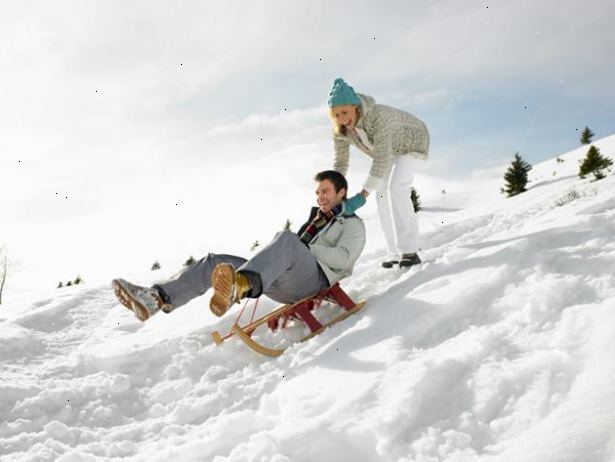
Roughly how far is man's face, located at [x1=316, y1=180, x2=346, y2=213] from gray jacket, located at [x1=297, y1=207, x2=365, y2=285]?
17cm

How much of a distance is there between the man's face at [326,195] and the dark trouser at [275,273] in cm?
75

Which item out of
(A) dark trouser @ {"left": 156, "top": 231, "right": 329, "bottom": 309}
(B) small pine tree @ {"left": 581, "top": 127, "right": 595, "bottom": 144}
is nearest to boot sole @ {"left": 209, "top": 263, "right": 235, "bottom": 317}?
(A) dark trouser @ {"left": 156, "top": 231, "right": 329, "bottom": 309}

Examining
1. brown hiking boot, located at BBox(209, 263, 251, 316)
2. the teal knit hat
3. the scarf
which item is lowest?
brown hiking boot, located at BBox(209, 263, 251, 316)

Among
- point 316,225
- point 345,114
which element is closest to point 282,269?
point 316,225

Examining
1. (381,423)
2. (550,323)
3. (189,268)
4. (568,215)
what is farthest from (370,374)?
(568,215)

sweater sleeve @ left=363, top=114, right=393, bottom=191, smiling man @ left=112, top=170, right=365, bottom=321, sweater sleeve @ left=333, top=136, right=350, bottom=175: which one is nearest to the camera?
smiling man @ left=112, top=170, right=365, bottom=321

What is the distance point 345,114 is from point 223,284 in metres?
2.51

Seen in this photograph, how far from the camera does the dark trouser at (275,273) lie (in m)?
3.28

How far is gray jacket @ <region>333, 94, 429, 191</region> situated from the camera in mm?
4676

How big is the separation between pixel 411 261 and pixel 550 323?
93.7 inches

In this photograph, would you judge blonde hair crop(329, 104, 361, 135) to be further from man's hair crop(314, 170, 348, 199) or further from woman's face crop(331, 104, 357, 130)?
man's hair crop(314, 170, 348, 199)

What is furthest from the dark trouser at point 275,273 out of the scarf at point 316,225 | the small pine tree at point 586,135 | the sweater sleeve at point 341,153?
the small pine tree at point 586,135

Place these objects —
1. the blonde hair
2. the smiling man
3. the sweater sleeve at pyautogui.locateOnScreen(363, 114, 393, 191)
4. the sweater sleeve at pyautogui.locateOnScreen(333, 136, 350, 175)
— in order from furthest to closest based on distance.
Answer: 1. the sweater sleeve at pyautogui.locateOnScreen(333, 136, 350, 175)
2. the blonde hair
3. the sweater sleeve at pyautogui.locateOnScreen(363, 114, 393, 191)
4. the smiling man

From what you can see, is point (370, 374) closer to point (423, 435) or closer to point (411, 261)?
point (423, 435)
